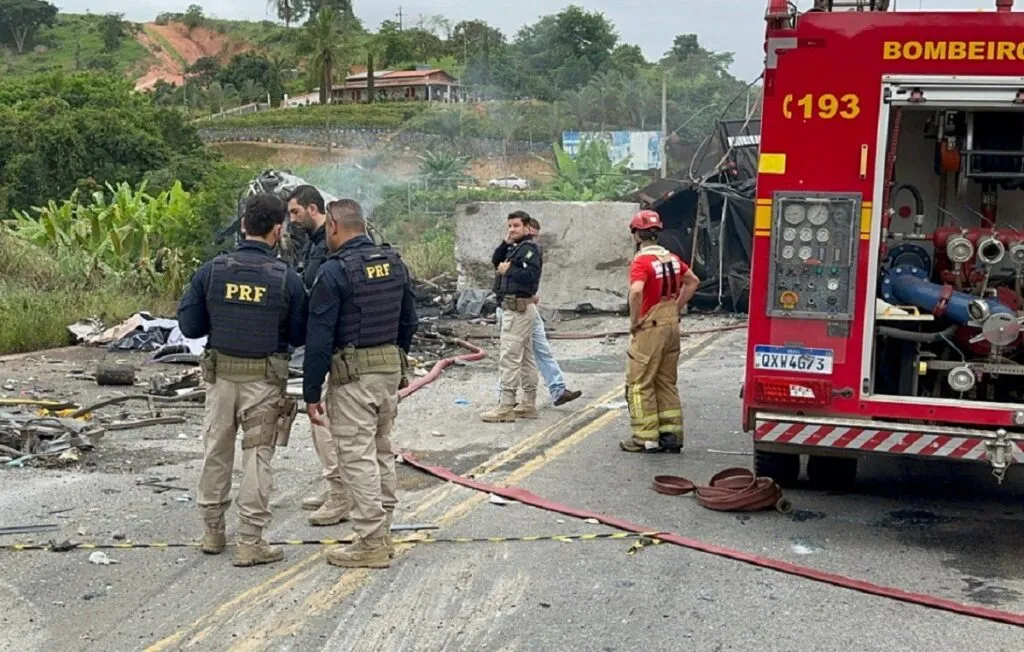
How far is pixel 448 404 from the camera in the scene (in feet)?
38.4

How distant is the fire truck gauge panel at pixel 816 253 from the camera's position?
273 inches

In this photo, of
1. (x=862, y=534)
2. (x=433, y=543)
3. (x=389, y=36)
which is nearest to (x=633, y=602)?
(x=433, y=543)

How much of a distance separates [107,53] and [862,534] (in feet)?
422

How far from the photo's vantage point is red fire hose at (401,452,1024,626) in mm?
5738

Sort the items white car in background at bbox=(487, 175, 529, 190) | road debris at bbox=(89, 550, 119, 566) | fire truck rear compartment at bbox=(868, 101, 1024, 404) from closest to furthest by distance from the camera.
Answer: road debris at bbox=(89, 550, 119, 566), fire truck rear compartment at bbox=(868, 101, 1024, 404), white car in background at bbox=(487, 175, 529, 190)

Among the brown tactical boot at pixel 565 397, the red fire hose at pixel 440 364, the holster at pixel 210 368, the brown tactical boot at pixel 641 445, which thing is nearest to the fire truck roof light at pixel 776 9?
the holster at pixel 210 368

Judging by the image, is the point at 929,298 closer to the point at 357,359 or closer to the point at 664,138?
the point at 357,359

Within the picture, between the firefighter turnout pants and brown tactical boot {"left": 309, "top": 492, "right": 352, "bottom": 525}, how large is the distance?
3.02 meters

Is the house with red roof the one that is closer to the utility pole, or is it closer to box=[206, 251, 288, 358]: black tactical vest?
the utility pole

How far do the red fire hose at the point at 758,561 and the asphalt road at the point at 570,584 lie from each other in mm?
62

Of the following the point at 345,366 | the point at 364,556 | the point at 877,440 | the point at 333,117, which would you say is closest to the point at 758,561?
the point at 877,440

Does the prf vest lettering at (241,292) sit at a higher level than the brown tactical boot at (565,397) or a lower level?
higher

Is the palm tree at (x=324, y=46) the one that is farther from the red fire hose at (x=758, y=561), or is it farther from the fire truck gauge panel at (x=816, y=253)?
the fire truck gauge panel at (x=816, y=253)

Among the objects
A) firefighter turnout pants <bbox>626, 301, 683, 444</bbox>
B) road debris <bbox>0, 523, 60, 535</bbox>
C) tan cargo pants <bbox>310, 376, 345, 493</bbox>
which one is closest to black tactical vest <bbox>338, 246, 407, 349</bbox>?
tan cargo pants <bbox>310, 376, 345, 493</bbox>
